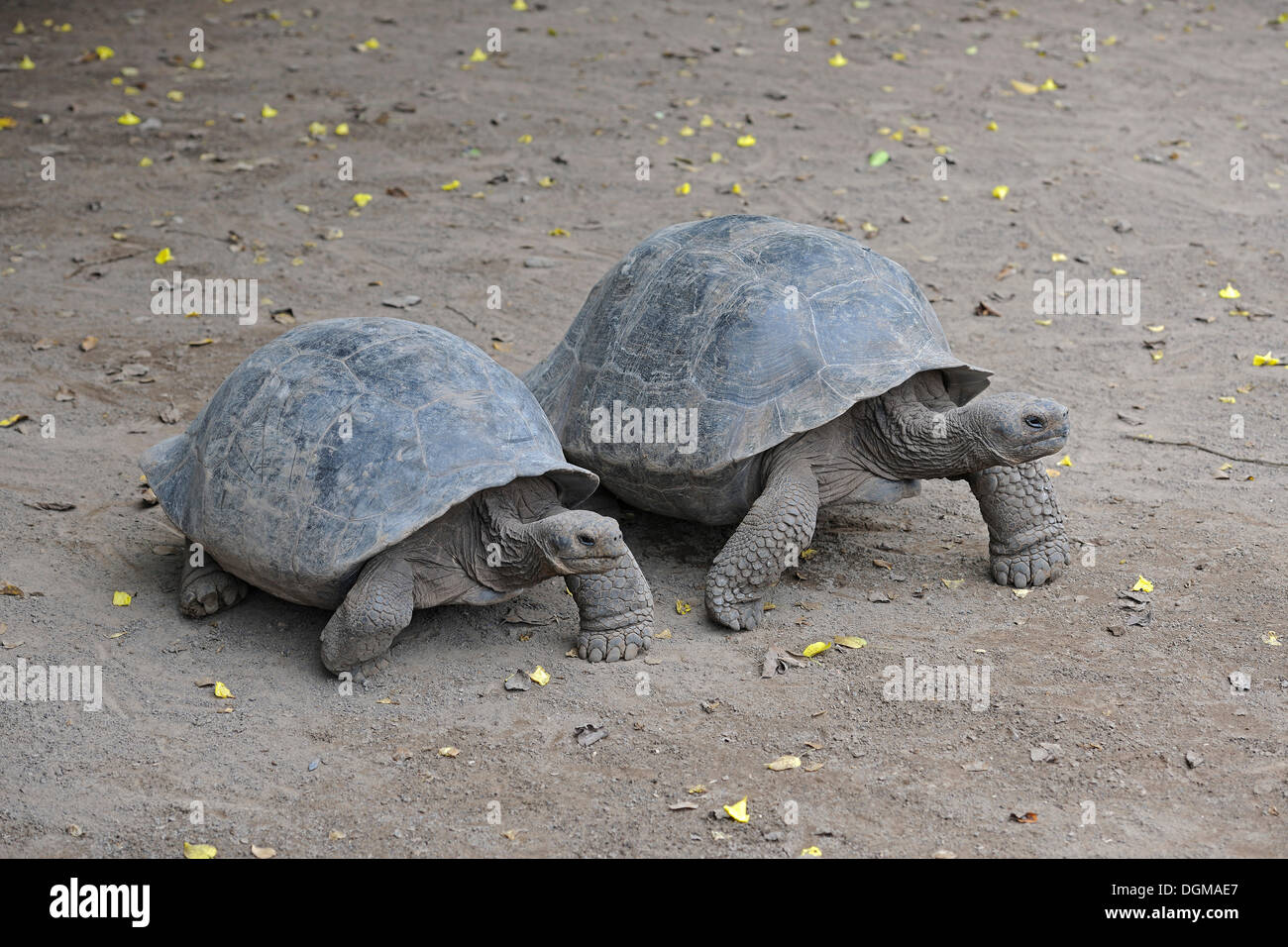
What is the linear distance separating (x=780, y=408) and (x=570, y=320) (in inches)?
132

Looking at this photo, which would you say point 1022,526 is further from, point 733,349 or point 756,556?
point 733,349

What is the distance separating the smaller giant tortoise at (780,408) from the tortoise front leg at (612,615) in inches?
15.0

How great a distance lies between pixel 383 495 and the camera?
4.99 meters

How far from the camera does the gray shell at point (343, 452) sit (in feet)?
16.4

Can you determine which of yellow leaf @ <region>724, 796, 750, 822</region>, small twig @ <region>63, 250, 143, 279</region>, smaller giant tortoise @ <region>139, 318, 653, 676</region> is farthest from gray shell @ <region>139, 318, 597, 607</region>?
small twig @ <region>63, 250, 143, 279</region>

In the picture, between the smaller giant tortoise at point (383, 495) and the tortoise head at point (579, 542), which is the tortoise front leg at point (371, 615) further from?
the tortoise head at point (579, 542)

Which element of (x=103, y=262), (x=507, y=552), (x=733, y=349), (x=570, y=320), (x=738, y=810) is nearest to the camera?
(x=738, y=810)

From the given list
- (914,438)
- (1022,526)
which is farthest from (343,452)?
(1022,526)

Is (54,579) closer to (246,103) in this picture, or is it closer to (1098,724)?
(1098,724)

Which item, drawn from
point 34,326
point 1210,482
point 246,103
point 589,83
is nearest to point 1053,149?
point 589,83

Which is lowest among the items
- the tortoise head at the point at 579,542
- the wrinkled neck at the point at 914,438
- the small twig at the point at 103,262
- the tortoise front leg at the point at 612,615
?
the tortoise front leg at the point at 612,615

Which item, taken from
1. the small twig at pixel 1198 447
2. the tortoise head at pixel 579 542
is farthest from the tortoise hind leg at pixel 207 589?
the small twig at pixel 1198 447

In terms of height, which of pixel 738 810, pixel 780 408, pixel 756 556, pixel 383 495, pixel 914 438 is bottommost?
pixel 738 810

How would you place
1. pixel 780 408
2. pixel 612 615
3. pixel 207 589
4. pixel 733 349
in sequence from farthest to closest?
pixel 733 349 < pixel 780 408 < pixel 207 589 < pixel 612 615
